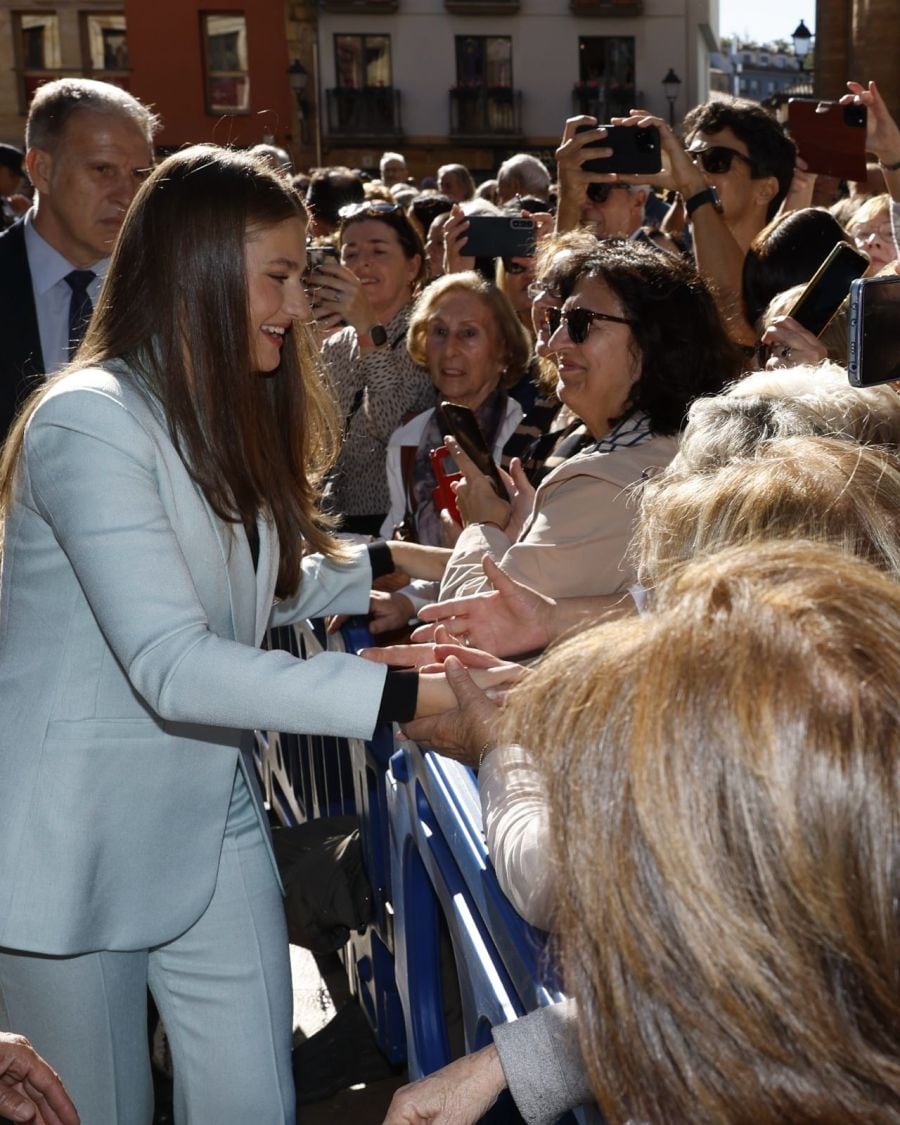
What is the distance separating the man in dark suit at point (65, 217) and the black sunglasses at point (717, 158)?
1.90 metres

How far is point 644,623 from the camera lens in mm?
1076

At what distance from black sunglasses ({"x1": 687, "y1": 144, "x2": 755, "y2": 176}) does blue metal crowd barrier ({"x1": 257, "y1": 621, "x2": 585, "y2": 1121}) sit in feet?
6.79

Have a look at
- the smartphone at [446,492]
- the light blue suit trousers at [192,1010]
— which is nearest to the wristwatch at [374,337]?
the smartphone at [446,492]

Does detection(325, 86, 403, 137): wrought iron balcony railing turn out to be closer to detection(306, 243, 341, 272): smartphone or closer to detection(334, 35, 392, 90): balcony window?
detection(334, 35, 392, 90): balcony window

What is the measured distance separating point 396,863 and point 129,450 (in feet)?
3.93

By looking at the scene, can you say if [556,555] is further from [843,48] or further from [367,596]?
[843,48]

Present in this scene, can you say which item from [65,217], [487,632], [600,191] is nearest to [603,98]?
[600,191]

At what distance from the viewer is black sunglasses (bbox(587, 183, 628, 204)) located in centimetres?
445

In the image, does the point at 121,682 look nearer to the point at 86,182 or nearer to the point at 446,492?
the point at 446,492

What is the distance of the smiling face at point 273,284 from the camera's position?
2100 mm

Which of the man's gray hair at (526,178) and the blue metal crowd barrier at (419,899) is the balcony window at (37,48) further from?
the blue metal crowd barrier at (419,899)

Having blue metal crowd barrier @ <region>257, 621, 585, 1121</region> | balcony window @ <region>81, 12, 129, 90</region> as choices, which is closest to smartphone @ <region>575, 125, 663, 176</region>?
blue metal crowd barrier @ <region>257, 621, 585, 1121</region>

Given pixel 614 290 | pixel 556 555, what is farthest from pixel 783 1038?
pixel 614 290

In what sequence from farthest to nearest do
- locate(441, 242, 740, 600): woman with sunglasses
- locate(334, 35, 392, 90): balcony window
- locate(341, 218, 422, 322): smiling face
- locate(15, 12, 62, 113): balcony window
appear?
locate(334, 35, 392, 90): balcony window < locate(15, 12, 62, 113): balcony window < locate(341, 218, 422, 322): smiling face < locate(441, 242, 740, 600): woman with sunglasses
